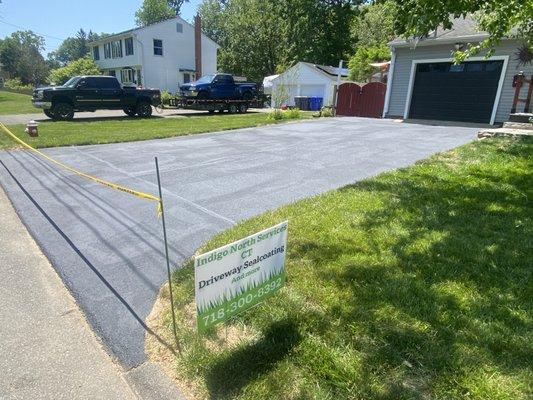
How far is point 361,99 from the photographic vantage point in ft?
67.3

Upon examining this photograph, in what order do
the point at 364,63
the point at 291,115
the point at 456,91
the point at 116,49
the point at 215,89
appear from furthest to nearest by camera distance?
the point at 116,49, the point at 364,63, the point at 215,89, the point at 291,115, the point at 456,91

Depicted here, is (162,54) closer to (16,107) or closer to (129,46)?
(129,46)

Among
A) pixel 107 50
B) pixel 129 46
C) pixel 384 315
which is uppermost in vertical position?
pixel 129 46

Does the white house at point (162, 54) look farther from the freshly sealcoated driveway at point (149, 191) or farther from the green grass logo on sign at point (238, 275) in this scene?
the green grass logo on sign at point (238, 275)

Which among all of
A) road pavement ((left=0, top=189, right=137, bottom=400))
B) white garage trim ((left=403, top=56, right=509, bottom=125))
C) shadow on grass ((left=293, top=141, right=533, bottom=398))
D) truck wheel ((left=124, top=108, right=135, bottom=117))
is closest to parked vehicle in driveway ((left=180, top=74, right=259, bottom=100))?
truck wheel ((left=124, top=108, right=135, bottom=117))

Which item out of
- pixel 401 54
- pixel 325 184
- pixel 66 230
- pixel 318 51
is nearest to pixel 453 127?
pixel 401 54

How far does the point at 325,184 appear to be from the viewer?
7.15m

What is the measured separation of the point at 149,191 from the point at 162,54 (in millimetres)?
32293

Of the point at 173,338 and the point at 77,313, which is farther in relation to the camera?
the point at 77,313

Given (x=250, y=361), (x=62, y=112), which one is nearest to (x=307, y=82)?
(x=62, y=112)

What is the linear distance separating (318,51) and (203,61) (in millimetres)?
12120

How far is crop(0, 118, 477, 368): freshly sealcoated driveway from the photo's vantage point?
370 cm

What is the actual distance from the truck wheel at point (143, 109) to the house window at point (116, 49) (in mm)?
20097

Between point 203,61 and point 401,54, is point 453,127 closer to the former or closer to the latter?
point 401,54
